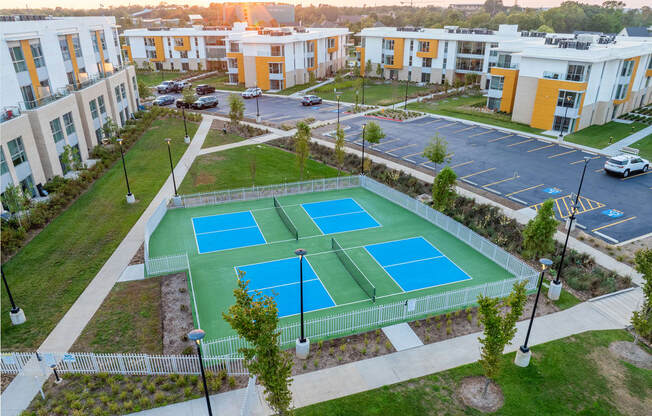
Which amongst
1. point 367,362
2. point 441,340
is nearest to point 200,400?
point 367,362

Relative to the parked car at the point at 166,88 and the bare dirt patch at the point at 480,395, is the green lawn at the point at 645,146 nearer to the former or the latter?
the bare dirt patch at the point at 480,395

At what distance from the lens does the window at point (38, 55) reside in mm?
33944

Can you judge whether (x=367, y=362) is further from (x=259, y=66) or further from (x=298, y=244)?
(x=259, y=66)

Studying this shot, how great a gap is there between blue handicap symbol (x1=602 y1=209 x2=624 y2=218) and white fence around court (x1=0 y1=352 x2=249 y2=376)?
26039 mm

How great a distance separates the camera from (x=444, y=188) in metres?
25.9

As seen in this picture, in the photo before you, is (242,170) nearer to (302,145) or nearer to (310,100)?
(302,145)

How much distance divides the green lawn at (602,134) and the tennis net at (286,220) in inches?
1278

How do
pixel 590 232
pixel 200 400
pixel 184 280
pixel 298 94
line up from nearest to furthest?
pixel 200 400
pixel 184 280
pixel 590 232
pixel 298 94

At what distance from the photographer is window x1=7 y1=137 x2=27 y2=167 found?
27.1 meters

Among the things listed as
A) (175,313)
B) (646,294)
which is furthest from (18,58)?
(646,294)

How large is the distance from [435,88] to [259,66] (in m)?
28.9

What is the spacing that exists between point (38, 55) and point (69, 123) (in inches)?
232

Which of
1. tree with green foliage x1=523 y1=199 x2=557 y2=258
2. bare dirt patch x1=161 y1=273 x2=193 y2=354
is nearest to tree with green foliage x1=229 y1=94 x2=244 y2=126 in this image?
bare dirt patch x1=161 y1=273 x2=193 y2=354

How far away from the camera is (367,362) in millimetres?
16250
